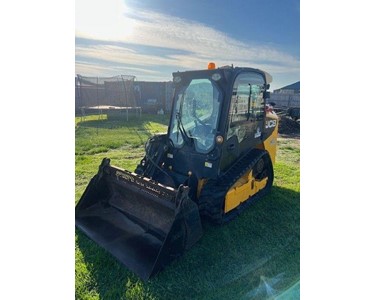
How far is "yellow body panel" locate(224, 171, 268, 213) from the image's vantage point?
80.1 inches

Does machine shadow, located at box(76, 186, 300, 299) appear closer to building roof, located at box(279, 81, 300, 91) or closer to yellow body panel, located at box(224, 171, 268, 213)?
yellow body panel, located at box(224, 171, 268, 213)

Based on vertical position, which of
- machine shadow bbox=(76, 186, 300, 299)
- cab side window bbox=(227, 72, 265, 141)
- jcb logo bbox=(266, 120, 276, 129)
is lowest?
machine shadow bbox=(76, 186, 300, 299)

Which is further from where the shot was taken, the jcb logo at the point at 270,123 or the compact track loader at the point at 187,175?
the jcb logo at the point at 270,123

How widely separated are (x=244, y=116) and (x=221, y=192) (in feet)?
2.07

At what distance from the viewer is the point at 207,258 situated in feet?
5.69

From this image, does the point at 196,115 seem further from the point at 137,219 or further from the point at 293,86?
the point at 137,219

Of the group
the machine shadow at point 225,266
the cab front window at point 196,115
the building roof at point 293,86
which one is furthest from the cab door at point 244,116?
the machine shadow at point 225,266

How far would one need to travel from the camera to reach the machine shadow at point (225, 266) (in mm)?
1501

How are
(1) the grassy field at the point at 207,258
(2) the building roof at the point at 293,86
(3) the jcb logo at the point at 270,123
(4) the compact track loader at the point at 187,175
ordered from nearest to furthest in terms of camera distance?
(1) the grassy field at the point at 207,258 → (4) the compact track loader at the point at 187,175 → (2) the building roof at the point at 293,86 → (3) the jcb logo at the point at 270,123

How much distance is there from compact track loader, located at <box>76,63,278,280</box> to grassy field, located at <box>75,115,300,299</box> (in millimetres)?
89

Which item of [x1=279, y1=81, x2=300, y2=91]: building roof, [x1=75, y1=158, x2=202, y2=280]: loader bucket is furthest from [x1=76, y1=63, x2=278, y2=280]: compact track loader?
[x1=279, y1=81, x2=300, y2=91]: building roof

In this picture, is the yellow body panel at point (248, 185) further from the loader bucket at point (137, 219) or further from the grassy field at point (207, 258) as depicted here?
the loader bucket at point (137, 219)

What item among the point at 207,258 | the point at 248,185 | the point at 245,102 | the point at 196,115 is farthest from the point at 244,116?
the point at 207,258
